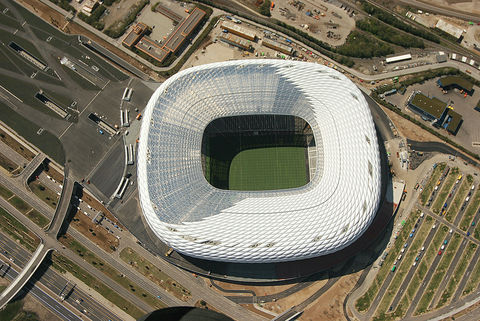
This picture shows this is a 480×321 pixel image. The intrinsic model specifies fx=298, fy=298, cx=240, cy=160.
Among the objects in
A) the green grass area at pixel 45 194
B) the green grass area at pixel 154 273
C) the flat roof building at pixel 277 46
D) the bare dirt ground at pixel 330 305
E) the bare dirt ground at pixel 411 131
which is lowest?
the green grass area at pixel 45 194

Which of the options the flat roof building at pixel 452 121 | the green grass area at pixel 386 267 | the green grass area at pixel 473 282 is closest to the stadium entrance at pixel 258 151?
the green grass area at pixel 386 267

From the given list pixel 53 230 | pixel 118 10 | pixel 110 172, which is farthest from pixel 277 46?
pixel 53 230

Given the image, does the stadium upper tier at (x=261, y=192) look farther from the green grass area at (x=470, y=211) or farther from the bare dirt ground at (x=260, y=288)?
the green grass area at (x=470, y=211)

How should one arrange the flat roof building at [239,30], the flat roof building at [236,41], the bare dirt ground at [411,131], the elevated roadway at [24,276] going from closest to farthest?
the elevated roadway at [24,276], the bare dirt ground at [411,131], the flat roof building at [239,30], the flat roof building at [236,41]

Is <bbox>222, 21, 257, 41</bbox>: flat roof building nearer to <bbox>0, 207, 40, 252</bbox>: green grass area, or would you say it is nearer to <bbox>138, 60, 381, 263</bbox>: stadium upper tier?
<bbox>138, 60, 381, 263</bbox>: stadium upper tier

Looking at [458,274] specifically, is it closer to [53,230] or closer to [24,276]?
[53,230]

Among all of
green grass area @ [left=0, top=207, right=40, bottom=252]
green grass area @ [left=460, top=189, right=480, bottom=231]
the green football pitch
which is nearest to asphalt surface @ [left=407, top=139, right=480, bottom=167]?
green grass area @ [left=460, top=189, right=480, bottom=231]

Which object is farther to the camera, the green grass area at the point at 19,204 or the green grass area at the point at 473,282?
the green grass area at the point at 19,204
